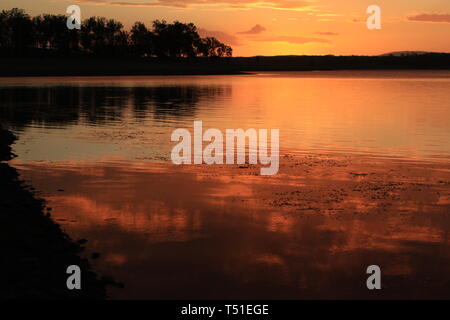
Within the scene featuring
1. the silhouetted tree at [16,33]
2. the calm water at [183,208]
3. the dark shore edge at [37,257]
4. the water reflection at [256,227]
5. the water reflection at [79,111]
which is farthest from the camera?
the silhouetted tree at [16,33]

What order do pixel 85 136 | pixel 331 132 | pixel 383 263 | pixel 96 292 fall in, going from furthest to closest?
pixel 331 132, pixel 85 136, pixel 383 263, pixel 96 292

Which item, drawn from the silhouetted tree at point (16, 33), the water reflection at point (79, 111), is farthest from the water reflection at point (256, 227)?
the silhouetted tree at point (16, 33)

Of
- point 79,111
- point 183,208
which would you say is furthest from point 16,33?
point 183,208

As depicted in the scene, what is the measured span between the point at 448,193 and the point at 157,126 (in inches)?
856

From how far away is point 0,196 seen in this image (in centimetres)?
1573

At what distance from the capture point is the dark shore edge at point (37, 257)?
9.98 meters

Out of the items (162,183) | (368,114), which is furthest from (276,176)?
(368,114)

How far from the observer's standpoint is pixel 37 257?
451 inches

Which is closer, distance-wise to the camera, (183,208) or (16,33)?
(183,208)

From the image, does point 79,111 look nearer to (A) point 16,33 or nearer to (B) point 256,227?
(B) point 256,227

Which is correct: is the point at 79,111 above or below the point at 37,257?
above

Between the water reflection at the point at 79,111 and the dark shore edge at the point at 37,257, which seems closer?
the dark shore edge at the point at 37,257

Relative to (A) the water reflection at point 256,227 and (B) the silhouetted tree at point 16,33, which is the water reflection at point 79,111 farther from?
(B) the silhouetted tree at point 16,33
